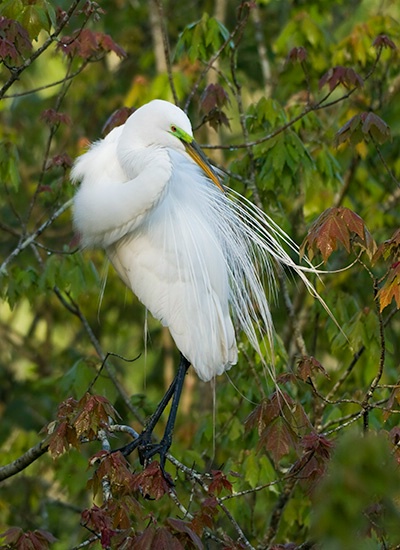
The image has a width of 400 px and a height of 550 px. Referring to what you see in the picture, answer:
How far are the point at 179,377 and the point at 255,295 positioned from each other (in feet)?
1.22

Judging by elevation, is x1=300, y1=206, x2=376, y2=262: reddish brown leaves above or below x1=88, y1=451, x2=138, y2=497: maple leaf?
above

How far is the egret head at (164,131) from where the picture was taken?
3209 millimetres

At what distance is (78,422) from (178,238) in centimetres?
93

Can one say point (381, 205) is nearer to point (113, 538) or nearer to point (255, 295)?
point (255, 295)

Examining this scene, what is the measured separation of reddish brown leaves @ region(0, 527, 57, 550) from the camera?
2.38 m

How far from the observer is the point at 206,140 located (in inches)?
243

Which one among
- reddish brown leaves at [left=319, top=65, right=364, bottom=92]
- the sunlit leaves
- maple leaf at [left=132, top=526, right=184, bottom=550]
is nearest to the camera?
maple leaf at [left=132, top=526, right=184, bottom=550]

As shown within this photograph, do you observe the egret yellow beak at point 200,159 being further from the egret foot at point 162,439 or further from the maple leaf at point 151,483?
the maple leaf at point 151,483

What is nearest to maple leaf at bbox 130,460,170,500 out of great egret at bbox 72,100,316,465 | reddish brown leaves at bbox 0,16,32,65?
great egret at bbox 72,100,316,465

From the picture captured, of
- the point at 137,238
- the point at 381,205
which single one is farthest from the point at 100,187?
the point at 381,205

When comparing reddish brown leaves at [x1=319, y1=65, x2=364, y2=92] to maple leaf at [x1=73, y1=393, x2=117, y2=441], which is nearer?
maple leaf at [x1=73, y1=393, x2=117, y2=441]

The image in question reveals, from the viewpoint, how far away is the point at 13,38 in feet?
9.87

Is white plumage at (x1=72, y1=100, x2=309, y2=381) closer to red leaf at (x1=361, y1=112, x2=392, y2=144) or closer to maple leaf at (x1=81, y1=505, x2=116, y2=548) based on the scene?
red leaf at (x1=361, y1=112, x2=392, y2=144)

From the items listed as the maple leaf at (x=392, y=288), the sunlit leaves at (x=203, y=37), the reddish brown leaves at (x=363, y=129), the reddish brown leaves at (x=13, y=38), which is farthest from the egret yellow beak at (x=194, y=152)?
the maple leaf at (x=392, y=288)
